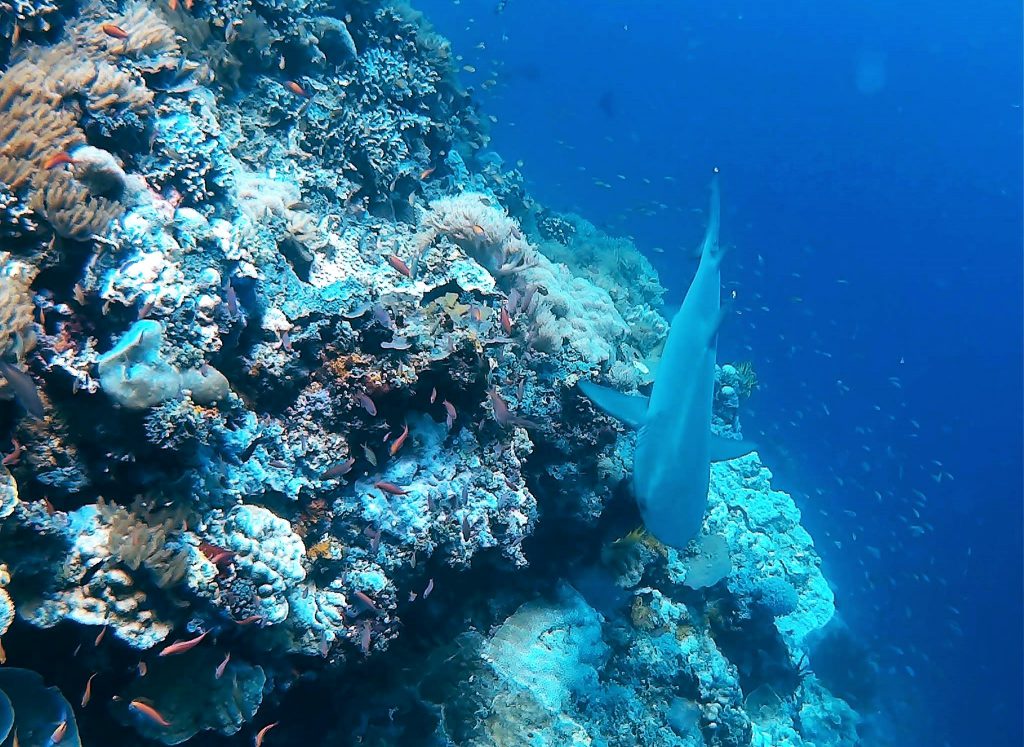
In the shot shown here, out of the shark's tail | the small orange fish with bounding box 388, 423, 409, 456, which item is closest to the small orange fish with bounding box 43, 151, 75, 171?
the small orange fish with bounding box 388, 423, 409, 456

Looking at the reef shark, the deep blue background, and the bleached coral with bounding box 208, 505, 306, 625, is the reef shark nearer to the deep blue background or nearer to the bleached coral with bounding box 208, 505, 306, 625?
the bleached coral with bounding box 208, 505, 306, 625

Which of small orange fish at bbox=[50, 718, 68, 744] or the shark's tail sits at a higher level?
the shark's tail

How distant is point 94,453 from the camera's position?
106 inches

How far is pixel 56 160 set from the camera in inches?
118

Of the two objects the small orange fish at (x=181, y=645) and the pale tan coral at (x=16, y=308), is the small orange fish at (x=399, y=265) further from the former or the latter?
the small orange fish at (x=181, y=645)

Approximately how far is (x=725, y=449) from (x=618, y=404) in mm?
1397

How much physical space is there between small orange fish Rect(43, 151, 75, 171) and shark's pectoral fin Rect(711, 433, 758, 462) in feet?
16.9

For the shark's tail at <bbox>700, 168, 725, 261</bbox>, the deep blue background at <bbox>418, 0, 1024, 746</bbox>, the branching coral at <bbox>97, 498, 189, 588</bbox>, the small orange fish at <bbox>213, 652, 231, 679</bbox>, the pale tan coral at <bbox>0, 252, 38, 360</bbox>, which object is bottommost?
the small orange fish at <bbox>213, 652, 231, 679</bbox>

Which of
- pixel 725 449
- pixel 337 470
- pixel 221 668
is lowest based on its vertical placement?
pixel 221 668

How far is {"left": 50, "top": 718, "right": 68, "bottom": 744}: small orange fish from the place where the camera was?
2408 millimetres

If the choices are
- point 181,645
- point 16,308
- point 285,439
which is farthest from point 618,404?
point 16,308

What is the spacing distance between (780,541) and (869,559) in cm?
2340

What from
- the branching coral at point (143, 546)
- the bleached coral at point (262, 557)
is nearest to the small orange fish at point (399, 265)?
the bleached coral at point (262, 557)

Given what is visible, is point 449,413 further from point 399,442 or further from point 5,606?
point 5,606
